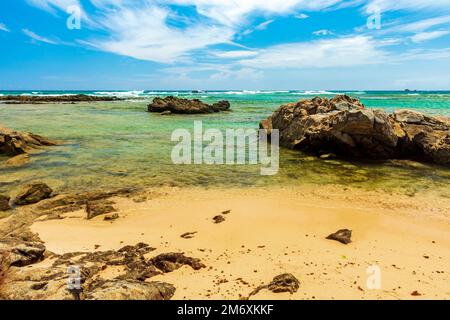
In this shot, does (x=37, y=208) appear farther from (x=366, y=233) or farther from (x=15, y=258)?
(x=366, y=233)

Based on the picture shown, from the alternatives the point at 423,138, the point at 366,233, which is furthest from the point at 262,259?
the point at 423,138

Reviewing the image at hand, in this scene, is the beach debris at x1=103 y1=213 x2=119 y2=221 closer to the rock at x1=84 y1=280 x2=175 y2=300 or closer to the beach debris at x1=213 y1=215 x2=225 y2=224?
the beach debris at x1=213 y1=215 x2=225 y2=224

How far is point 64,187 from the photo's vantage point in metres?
10.1

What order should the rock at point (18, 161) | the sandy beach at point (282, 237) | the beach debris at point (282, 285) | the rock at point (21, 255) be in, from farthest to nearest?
the rock at point (18, 161), the rock at point (21, 255), the sandy beach at point (282, 237), the beach debris at point (282, 285)

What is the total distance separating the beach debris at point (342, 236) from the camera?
21.1 ft

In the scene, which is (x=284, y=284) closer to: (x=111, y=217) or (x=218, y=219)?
(x=218, y=219)

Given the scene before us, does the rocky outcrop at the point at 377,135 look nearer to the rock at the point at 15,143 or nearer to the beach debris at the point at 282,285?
the beach debris at the point at 282,285

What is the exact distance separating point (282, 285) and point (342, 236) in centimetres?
236

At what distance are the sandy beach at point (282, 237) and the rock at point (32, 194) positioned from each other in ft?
4.80

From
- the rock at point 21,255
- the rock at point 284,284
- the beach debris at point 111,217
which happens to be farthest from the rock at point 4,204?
the rock at point 284,284

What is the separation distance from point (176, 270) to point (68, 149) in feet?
42.7

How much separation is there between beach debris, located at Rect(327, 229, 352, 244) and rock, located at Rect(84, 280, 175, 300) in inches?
134

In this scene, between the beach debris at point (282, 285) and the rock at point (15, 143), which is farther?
the rock at point (15, 143)
